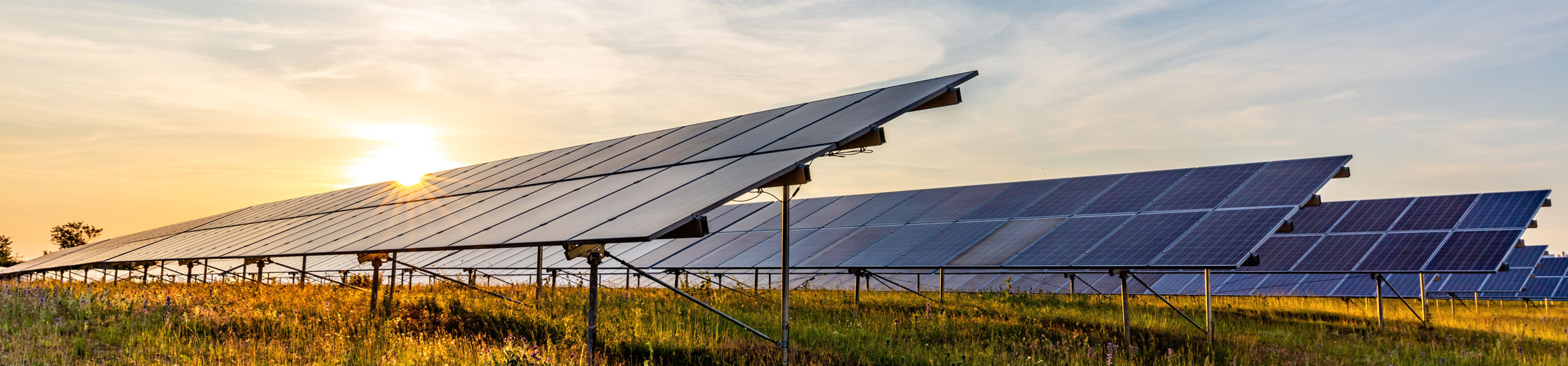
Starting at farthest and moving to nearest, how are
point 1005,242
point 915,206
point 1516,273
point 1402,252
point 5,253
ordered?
point 5,253 < point 1516,273 < point 915,206 < point 1402,252 < point 1005,242

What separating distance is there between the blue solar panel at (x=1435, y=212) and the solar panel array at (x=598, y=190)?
1889 centimetres

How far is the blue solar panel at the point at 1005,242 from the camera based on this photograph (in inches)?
666

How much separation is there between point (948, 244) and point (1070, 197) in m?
4.06

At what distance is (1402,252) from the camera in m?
21.7

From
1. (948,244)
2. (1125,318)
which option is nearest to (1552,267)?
(948,244)

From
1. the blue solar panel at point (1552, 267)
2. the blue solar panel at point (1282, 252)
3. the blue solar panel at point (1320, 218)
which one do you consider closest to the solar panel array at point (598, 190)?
the blue solar panel at point (1282, 252)

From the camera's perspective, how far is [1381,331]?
17.7 m

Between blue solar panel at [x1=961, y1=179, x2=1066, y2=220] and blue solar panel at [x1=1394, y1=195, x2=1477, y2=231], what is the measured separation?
376 inches

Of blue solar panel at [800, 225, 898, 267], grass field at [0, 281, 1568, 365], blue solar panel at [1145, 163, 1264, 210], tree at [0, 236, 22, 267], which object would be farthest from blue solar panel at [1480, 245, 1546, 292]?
tree at [0, 236, 22, 267]

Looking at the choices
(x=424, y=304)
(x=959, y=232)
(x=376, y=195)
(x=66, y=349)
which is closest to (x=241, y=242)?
(x=376, y=195)

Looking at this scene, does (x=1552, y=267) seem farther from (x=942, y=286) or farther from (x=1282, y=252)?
(x=942, y=286)

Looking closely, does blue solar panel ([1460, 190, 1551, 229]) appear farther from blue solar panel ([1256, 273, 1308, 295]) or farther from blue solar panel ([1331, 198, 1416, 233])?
blue solar panel ([1256, 273, 1308, 295])

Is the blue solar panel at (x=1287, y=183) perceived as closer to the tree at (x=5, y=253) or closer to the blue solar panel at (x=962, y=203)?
the blue solar panel at (x=962, y=203)

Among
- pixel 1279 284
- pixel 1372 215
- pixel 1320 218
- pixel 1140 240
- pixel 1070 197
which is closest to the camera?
pixel 1140 240
